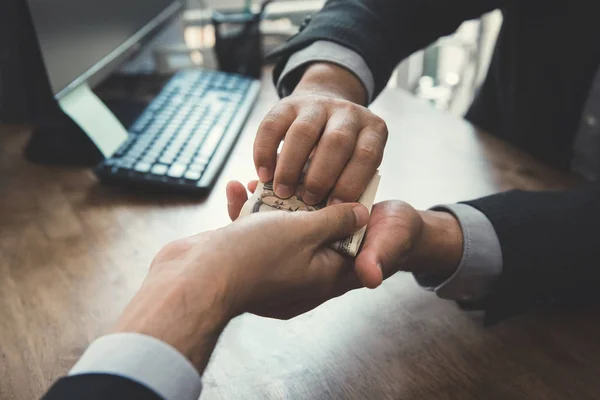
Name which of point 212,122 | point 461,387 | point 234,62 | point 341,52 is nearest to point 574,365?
point 461,387

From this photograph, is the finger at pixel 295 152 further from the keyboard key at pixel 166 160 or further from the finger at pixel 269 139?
the keyboard key at pixel 166 160

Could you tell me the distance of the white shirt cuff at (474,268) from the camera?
717mm

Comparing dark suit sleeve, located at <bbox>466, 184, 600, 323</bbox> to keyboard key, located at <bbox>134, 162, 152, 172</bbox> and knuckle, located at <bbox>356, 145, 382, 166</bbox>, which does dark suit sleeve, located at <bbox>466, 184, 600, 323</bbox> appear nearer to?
knuckle, located at <bbox>356, 145, 382, 166</bbox>

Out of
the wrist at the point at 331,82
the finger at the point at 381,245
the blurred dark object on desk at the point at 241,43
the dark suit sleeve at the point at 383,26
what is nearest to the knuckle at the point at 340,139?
the finger at the point at 381,245

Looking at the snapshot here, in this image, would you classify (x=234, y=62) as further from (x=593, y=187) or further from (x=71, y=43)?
(x=593, y=187)

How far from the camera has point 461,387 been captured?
60 centimetres

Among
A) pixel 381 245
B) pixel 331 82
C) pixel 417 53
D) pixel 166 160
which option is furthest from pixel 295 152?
pixel 417 53

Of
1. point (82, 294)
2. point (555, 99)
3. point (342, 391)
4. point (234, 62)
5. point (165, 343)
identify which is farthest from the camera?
point (234, 62)

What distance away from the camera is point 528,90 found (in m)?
1.10

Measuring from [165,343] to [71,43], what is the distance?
2.24ft

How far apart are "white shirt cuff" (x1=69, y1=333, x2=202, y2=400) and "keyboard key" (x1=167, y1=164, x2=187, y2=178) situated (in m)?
0.50

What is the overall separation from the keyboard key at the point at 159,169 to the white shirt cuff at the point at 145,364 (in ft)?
1.65

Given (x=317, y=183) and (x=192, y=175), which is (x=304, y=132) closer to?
(x=317, y=183)

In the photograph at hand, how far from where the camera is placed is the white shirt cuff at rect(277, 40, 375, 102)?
0.91 m
